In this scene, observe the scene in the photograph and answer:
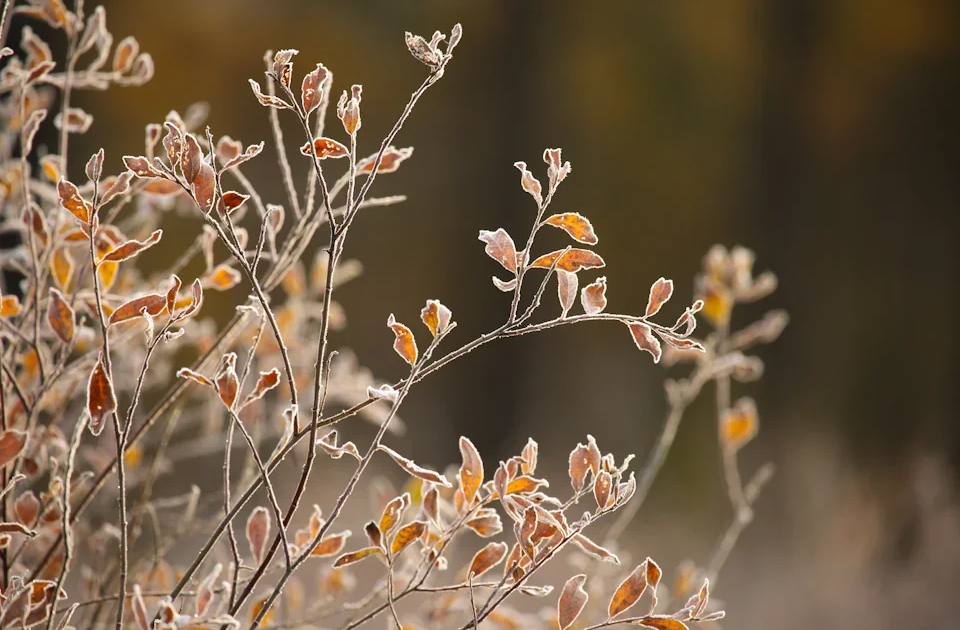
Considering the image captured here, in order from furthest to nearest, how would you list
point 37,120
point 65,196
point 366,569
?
point 366,569 → point 37,120 → point 65,196

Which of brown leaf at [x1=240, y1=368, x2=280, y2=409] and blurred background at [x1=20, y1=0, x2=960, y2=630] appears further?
blurred background at [x1=20, y1=0, x2=960, y2=630]

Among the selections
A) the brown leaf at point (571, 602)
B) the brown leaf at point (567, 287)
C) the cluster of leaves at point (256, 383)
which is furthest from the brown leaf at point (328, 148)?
the brown leaf at point (571, 602)

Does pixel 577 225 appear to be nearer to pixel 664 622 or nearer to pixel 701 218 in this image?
pixel 664 622

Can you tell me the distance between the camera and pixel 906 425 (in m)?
2.36

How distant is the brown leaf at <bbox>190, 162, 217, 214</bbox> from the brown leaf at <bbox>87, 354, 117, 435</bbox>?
0.26ft

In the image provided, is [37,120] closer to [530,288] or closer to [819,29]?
[530,288]

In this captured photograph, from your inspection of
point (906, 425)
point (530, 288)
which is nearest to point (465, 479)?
point (530, 288)

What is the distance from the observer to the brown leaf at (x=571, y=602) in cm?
40

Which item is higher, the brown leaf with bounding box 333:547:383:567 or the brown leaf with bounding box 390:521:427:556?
the brown leaf with bounding box 390:521:427:556

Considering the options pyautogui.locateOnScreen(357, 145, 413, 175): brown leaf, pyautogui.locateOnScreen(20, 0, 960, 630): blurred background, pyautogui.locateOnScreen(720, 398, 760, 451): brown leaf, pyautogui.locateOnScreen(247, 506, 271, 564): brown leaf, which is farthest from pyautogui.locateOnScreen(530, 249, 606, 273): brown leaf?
pyautogui.locateOnScreen(20, 0, 960, 630): blurred background

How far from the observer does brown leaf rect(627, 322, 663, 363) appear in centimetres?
37

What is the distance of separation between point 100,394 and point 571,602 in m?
0.23

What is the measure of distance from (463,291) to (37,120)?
1975 millimetres

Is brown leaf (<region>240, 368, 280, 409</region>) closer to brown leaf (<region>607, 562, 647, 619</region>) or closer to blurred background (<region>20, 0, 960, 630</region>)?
brown leaf (<region>607, 562, 647, 619</region>)
